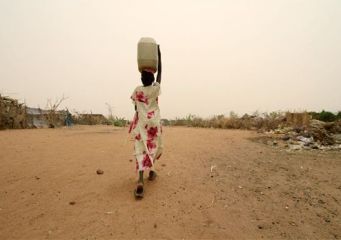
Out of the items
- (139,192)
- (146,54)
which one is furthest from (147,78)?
(139,192)

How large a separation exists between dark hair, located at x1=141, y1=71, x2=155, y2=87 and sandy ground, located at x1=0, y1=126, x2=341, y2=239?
114cm

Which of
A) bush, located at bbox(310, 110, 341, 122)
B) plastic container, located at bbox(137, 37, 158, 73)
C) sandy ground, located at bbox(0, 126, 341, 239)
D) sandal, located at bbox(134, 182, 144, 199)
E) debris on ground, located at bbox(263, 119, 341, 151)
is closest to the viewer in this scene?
sandy ground, located at bbox(0, 126, 341, 239)

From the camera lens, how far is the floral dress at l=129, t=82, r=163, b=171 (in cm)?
333

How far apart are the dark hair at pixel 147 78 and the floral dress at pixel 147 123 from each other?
0.18 feet

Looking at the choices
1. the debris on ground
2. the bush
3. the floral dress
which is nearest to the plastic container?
the floral dress

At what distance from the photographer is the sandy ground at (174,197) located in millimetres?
2506

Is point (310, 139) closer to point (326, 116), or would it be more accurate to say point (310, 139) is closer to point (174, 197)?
point (174, 197)

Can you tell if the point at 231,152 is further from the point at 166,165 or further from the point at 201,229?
the point at 201,229

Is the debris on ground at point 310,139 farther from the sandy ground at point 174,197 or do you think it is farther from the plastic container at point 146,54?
the plastic container at point 146,54

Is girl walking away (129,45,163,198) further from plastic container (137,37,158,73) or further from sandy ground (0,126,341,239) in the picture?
sandy ground (0,126,341,239)

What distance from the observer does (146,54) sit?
3.26 meters

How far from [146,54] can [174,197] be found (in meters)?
1.53

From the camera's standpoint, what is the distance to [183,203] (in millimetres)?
2975

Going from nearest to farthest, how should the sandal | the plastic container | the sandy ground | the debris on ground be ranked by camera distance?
the sandy ground, the sandal, the plastic container, the debris on ground
